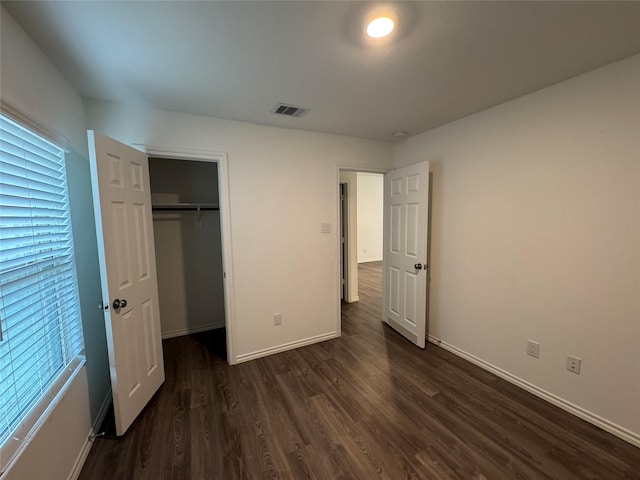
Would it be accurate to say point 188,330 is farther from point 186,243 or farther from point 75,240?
point 75,240

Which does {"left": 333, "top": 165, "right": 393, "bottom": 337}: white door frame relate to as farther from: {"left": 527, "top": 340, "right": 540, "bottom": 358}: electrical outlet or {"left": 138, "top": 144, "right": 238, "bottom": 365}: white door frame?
{"left": 527, "top": 340, "right": 540, "bottom": 358}: electrical outlet

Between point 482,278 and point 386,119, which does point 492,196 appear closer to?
point 482,278

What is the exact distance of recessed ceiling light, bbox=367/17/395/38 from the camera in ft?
4.13

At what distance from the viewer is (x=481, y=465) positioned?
1535mm

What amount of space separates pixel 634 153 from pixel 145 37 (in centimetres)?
282

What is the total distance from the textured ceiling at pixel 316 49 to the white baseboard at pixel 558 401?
229cm

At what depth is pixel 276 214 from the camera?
108 inches

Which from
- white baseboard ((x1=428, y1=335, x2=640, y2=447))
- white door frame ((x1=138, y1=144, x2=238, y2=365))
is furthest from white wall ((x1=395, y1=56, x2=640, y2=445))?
white door frame ((x1=138, y1=144, x2=238, y2=365))

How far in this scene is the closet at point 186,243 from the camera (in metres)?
3.15

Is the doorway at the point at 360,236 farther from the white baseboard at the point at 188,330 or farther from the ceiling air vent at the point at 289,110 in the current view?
the white baseboard at the point at 188,330

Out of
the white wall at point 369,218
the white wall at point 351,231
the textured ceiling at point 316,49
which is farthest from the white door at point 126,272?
the white wall at point 369,218

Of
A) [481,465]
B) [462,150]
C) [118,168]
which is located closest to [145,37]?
[118,168]

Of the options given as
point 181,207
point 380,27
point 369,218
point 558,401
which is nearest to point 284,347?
point 181,207

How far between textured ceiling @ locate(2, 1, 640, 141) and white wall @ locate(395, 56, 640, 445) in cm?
26
